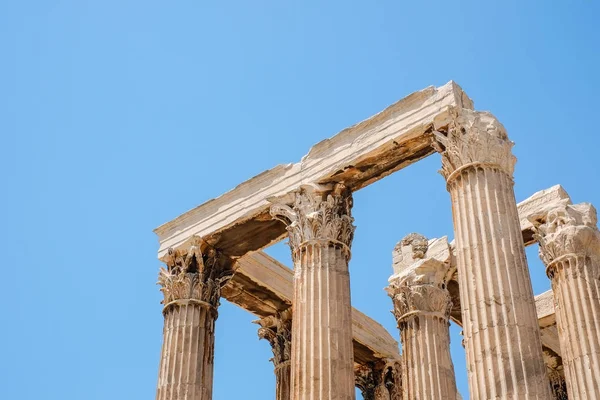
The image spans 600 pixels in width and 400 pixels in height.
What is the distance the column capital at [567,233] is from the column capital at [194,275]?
29.2ft

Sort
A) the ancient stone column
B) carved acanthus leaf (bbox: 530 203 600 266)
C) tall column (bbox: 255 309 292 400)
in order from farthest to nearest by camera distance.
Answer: the ancient stone column < tall column (bbox: 255 309 292 400) < carved acanthus leaf (bbox: 530 203 600 266)

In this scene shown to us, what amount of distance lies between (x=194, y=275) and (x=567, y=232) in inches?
406

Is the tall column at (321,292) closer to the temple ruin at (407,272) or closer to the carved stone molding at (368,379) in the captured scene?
the temple ruin at (407,272)

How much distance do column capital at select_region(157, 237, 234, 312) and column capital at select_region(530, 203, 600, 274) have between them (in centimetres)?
889

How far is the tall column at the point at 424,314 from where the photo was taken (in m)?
26.8

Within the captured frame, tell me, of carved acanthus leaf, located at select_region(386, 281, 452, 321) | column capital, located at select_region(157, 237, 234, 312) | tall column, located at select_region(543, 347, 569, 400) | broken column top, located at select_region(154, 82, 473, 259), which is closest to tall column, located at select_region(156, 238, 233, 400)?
column capital, located at select_region(157, 237, 234, 312)

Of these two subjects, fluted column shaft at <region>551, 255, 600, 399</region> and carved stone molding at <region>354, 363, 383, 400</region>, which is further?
carved stone molding at <region>354, 363, 383, 400</region>

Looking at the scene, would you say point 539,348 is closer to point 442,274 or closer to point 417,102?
point 417,102

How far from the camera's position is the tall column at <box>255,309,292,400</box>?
99.0ft

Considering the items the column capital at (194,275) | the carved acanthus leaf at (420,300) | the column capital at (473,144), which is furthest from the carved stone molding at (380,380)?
the column capital at (473,144)

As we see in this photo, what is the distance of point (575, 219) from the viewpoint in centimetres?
2706

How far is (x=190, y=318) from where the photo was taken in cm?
2736

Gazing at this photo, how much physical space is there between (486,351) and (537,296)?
13.2m

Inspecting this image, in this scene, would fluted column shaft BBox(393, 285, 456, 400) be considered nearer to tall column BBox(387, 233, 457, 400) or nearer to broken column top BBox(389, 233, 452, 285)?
tall column BBox(387, 233, 457, 400)
